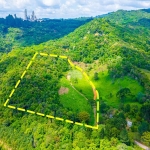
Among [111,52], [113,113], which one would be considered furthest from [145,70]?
[113,113]

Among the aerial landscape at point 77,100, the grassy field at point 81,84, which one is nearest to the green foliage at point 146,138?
the aerial landscape at point 77,100

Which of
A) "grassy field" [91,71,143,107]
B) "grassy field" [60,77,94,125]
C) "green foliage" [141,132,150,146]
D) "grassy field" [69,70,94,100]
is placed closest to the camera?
"green foliage" [141,132,150,146]

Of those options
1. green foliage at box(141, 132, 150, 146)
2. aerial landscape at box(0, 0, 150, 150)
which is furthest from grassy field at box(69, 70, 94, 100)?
green foliage at box(141, 132, 150, 146)

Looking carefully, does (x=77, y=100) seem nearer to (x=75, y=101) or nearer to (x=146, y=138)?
(x=75, y=101)

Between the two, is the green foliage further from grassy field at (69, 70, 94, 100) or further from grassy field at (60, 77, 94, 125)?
grassy field at (69, 70, 94, 100)

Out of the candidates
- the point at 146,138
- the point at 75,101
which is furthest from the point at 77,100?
the point at 146,138

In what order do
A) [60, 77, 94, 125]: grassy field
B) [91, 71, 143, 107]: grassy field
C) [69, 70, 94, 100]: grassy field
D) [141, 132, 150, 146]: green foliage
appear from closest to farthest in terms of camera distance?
1. [141, 132, 150, 146]: green foliage
2. [60, 77, 94, 125]: grassy field
3. [91, 71, 143, 107]: grassy field
4. [69, 70, 94, 100]: grassy field
